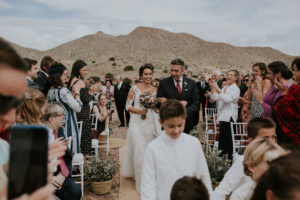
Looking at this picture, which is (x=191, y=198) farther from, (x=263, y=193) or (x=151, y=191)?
(x=151, y=191)

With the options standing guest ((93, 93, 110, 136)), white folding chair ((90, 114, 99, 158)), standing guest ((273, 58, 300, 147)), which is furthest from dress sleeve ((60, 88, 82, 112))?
standing guest ((273, 58, 300, 147))

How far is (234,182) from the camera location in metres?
2.22

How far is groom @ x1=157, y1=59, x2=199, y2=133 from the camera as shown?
4.21 m

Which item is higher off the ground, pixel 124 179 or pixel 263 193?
pixel 263 193

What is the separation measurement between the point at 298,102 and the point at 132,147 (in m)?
3.10

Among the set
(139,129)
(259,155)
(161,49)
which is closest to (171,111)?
(259,155)

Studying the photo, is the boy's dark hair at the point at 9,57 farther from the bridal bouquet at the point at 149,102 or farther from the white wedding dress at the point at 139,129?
the white wedding dress at the point at 139,129

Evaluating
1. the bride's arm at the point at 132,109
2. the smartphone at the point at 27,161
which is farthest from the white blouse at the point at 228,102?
the smartphone at the point at 27,161

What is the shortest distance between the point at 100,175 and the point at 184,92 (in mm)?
2250

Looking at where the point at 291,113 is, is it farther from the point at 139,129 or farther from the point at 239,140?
the point at 139,129

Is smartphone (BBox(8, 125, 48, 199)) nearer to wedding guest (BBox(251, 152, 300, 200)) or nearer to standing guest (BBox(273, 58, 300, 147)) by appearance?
wedding guest (BBox(251, 152, 300, 200))

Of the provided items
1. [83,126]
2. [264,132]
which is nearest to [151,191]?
[264,132]

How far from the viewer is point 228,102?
16.7 ft

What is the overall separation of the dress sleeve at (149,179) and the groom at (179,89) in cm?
213
